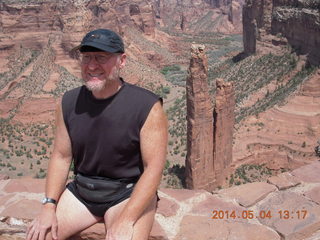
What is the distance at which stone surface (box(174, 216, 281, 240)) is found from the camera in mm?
4496

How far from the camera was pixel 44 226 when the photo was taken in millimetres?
4113

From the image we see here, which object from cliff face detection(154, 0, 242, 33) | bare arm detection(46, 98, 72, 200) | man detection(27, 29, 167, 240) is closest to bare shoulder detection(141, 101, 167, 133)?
man detection(27, 29, 167, 240)

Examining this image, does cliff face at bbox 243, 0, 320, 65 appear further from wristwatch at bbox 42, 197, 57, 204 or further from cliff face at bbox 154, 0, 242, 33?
cliff face at bbox 154, 0, 242, 33

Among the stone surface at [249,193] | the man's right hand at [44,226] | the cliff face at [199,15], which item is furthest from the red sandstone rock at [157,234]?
the cliff face at [199,15]

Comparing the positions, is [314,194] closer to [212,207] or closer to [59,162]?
[212,207]

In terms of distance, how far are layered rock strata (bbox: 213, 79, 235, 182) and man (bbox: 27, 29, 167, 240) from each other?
16418mm

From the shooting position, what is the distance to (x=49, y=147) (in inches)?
1134

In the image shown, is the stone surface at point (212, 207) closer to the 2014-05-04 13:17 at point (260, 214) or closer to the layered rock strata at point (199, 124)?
the 2014-05-04 13:17 at point (260, 214)

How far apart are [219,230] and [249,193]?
2.98ft

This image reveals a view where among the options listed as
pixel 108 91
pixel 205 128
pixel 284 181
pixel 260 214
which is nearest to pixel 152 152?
pixel 108 91

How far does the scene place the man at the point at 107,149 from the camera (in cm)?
409

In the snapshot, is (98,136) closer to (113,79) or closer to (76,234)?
(113,79)

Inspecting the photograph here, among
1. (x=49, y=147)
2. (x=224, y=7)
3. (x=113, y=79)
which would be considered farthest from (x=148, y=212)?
(x=224, y=7)

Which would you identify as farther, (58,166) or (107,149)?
(58,166)
